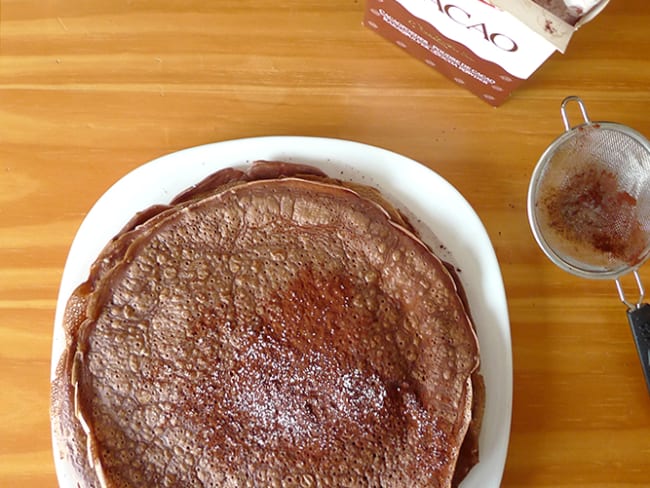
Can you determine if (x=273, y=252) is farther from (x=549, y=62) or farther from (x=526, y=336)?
(x=549, y=62)

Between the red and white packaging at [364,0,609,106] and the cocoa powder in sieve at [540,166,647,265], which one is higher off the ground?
the red and white packaging at [364,0,609,106]

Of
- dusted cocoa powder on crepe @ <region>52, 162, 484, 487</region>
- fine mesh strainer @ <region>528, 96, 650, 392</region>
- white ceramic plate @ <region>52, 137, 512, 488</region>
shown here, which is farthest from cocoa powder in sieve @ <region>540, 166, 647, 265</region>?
dusted cocoa powder on crepe @ <region>52, 162, 484, 487</region>

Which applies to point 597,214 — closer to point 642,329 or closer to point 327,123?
point 642,329

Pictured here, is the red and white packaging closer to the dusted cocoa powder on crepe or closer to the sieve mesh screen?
the sieve mesh screen

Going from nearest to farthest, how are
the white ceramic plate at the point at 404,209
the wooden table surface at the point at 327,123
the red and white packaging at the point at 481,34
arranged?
the red and white packaging at the point at 481,34 → the white ceramic plate at the point at 404,209 → the wooden table surface at the point at 327,123

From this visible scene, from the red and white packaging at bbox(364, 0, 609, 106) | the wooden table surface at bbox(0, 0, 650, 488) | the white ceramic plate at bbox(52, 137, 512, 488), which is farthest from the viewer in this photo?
the wooden table surface at bbox(0, 0, 650, 488)

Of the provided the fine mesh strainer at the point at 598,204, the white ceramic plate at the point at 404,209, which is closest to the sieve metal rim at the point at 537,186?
the fine mesh strainer at the point at 598,204

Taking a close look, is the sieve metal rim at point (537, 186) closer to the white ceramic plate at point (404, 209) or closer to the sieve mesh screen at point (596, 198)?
the sieve mesh screen at point (596, 198)

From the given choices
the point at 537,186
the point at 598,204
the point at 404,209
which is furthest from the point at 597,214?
the point at 404,209

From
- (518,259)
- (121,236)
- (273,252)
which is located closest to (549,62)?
(518,259)
